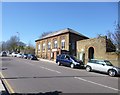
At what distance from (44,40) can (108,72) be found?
50.5 metres

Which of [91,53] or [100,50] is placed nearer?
[100,50]

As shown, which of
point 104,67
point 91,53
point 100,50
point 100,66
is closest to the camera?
point 104,67

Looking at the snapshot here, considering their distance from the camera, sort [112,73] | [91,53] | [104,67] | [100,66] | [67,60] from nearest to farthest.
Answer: [112,73], [104,67], [100,66], [67,60], [91,53]

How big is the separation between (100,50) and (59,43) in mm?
26151

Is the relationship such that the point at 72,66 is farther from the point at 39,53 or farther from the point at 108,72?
the point at 39,53

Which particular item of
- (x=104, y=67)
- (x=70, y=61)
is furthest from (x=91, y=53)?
(x=104, y=67)

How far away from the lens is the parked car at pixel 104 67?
25234mm

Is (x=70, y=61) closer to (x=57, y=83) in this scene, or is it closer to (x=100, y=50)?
(x=100, y=50)

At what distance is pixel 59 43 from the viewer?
64000 millimetres

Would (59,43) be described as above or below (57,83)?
above

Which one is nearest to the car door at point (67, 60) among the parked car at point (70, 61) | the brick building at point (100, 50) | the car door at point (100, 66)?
the parked car at point (70, 61)

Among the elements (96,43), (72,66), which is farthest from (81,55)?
(72,66)

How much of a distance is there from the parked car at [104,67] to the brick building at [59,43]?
92.8 ft

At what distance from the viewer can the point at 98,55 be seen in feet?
128
